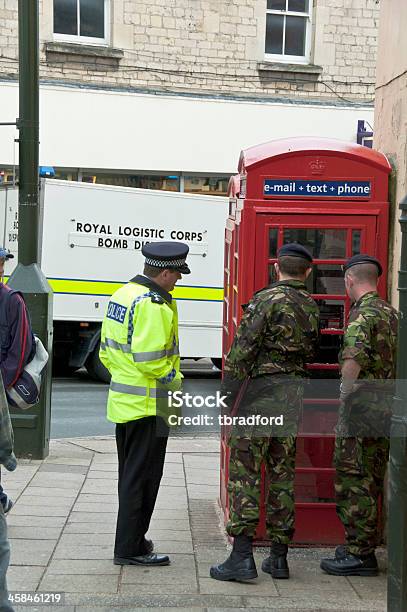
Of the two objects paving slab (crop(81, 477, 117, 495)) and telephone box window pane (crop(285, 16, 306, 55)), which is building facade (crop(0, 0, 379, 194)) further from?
paving slab (crop(81, 477, 117, 495))

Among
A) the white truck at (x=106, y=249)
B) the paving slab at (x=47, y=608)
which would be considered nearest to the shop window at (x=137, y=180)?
the white truck at (x=106, y=249)

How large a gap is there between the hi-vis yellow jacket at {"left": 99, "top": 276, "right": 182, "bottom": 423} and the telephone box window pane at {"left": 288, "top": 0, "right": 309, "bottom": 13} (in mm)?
14638

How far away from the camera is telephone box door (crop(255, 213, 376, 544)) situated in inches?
224

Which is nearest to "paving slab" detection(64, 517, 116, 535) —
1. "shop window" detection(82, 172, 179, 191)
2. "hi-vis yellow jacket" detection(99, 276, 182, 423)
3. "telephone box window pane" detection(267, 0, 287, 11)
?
"hi-vis yellow jacket" detection(99, 276, 182, 423)

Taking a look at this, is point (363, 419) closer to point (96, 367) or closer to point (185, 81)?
point (96, 367)

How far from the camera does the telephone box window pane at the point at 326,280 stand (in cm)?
582

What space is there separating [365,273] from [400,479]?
1583mm

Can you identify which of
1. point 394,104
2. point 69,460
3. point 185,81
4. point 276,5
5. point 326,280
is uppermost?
point 276,5

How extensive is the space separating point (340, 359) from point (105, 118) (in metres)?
13.8

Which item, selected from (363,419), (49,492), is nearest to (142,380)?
(363,419)

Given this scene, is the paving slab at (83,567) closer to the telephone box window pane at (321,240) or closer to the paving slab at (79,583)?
the paving slab at (79,583)

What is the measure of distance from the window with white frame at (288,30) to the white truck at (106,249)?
6.31 metres

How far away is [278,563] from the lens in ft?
17.4

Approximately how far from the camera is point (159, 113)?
1839cm
